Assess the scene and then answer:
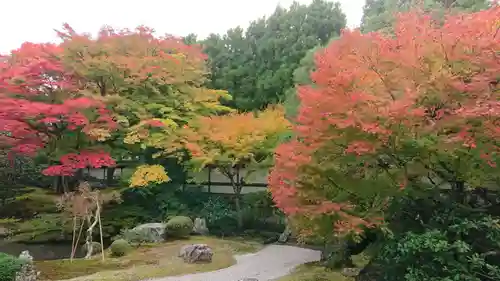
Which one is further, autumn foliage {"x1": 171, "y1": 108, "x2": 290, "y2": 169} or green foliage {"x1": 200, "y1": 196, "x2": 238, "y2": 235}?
green foliage {"x1": 200, "y1": 196, "x2": 238, "y2": 235}

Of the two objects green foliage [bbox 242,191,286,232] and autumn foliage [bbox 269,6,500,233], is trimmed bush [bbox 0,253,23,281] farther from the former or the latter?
green foliage [bbox 242,191,286,232]

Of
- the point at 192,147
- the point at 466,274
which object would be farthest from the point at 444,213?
the point at 192,147

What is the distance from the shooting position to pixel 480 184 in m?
8.16

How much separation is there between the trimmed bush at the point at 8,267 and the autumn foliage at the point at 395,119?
20.6 ft

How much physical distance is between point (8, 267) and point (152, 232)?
582cm

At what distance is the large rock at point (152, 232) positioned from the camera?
15.3 meters

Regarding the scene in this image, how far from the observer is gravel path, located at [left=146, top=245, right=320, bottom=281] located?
11.0 metres

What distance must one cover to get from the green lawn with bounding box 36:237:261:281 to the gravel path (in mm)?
403

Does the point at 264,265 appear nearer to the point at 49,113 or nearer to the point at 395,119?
the point at 395,119

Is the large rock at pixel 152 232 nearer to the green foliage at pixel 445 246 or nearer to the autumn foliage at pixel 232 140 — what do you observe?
the autumn foliage at pixel 232 140

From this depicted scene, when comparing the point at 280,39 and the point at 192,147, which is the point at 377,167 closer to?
the point at 192,147

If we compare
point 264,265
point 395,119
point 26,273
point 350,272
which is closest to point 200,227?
point 264,265

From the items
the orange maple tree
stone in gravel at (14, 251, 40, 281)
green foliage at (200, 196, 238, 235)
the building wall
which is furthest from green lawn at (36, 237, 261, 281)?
the building wall

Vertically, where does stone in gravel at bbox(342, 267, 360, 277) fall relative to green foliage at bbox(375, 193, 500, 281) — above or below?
below
